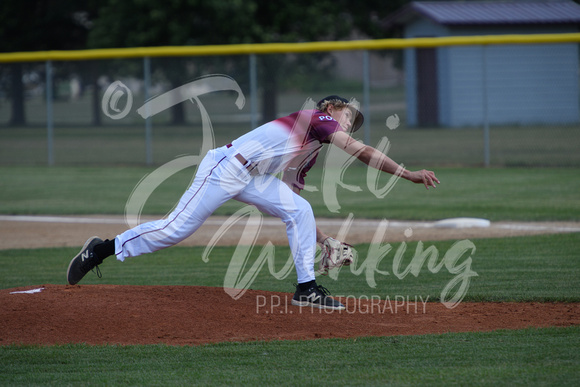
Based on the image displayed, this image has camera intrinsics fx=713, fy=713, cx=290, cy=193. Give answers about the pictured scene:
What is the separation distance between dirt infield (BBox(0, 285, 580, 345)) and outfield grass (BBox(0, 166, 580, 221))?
17.2 ft

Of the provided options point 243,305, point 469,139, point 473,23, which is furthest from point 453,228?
point 473,23

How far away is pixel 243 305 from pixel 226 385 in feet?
5.59

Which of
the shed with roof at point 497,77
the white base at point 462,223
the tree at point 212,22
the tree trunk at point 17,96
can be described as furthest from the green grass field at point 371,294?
the tree at point 212,22

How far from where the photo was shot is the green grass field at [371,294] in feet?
13.4

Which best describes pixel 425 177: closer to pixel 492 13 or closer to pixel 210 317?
pixel 210 317

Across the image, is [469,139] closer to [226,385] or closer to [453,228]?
[453,228]

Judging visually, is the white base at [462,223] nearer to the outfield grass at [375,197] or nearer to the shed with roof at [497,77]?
the outfield grass at [375,197]

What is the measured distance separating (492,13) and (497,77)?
21.9 ft

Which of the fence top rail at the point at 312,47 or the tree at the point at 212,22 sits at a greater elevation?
the tree at the point at 212,22

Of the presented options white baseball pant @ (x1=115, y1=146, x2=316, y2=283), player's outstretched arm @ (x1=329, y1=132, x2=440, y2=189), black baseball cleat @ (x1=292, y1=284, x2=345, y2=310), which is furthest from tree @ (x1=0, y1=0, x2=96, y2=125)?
player's outstretched arm @ (x1=329, y1=132, x2=440, y2=189)

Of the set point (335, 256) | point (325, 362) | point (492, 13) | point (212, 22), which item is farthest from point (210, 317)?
point (492, 13)

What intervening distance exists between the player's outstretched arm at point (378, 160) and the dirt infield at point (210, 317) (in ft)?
3.54

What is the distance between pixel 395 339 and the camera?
15.8ft

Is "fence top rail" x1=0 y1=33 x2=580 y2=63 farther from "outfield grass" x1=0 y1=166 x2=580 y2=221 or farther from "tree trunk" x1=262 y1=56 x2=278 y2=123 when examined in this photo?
"outfield grass" x1=0 y1=166 x2=580 y2=221
